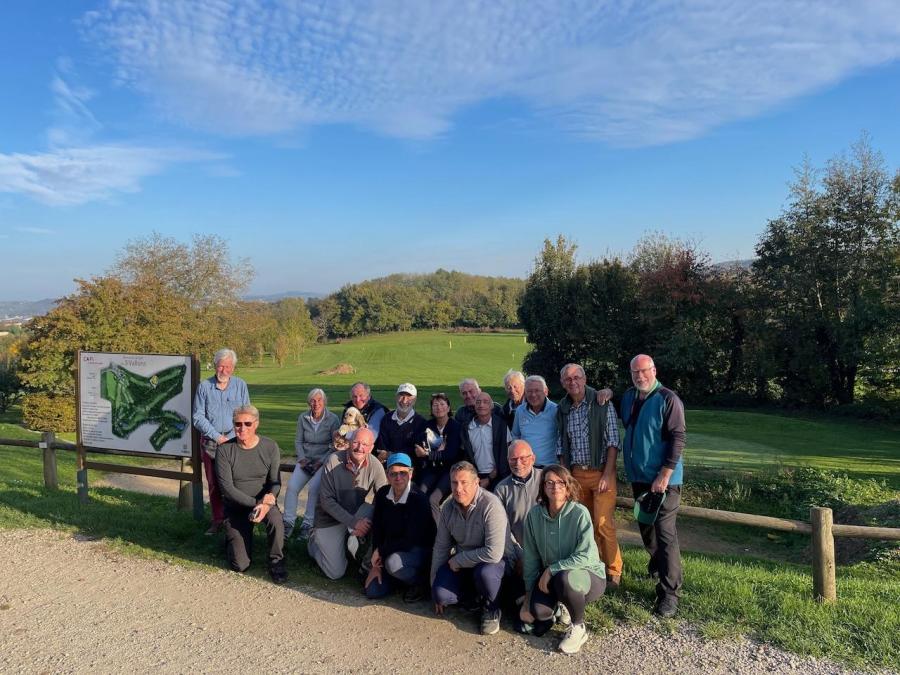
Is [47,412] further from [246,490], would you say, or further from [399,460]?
[399,460]

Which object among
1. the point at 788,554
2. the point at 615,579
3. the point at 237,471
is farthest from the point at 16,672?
the point at 788,554

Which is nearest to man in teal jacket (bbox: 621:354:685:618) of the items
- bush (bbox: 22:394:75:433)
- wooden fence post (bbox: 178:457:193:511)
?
wooden fence post (bbox: 178:457:193:511)

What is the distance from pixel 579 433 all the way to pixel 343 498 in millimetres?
2360

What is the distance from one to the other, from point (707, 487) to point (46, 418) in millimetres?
23937

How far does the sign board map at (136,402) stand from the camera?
7.80 metres

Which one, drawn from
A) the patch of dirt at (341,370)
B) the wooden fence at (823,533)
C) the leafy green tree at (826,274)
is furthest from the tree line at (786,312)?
the patch of dirt at (341,370)

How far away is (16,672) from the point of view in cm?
428

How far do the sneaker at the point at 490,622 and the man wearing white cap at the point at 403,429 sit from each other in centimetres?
200

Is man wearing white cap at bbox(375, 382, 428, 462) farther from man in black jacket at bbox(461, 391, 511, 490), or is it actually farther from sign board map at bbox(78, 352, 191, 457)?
sign board map at bbox(78, 352, 191, 457)

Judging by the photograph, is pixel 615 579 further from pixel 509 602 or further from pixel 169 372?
pixel 169 372

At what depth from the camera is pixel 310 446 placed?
23.1ft

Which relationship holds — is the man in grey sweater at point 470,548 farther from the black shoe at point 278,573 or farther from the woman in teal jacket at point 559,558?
the black shoe at point 278,573

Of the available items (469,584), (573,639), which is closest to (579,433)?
(469,584)

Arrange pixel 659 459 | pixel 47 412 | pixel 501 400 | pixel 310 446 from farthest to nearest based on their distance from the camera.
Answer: pixel 501 400, pixel 47 412, pixel 310 446, pixel 659 459
